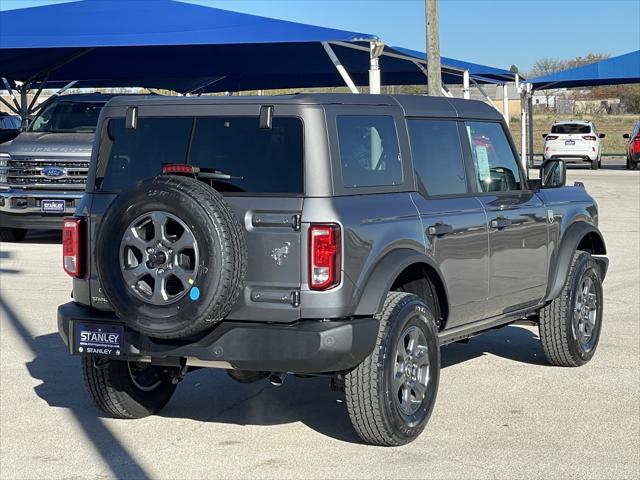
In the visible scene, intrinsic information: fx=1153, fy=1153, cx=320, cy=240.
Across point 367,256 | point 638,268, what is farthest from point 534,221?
point 638,268

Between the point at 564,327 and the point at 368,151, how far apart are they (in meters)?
2.59

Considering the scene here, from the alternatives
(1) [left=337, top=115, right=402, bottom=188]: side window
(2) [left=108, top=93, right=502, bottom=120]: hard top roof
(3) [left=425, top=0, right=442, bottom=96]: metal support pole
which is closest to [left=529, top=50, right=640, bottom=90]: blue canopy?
(3) [left=425, top=0, right=442, bottom=96]: metal support pole

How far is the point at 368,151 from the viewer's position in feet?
20.7

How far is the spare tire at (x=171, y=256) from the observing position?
220 inches

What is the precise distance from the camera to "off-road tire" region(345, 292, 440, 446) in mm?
5984

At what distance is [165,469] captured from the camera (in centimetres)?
582

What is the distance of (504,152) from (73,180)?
9.49 metres

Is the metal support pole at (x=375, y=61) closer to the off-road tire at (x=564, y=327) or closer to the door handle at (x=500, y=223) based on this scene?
the off-road tire at (x=564, y=327)

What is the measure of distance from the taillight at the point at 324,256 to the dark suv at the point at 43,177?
35.2 ft

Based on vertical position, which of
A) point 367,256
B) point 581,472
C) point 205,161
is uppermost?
point 205,161

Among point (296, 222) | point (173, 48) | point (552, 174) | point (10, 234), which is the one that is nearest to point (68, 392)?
point (296, 222)

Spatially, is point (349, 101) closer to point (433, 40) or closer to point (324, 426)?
point (324, 426)

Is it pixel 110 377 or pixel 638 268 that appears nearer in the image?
pixel 110 377

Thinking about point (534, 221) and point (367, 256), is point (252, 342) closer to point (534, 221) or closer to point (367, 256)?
point (367, 256)
